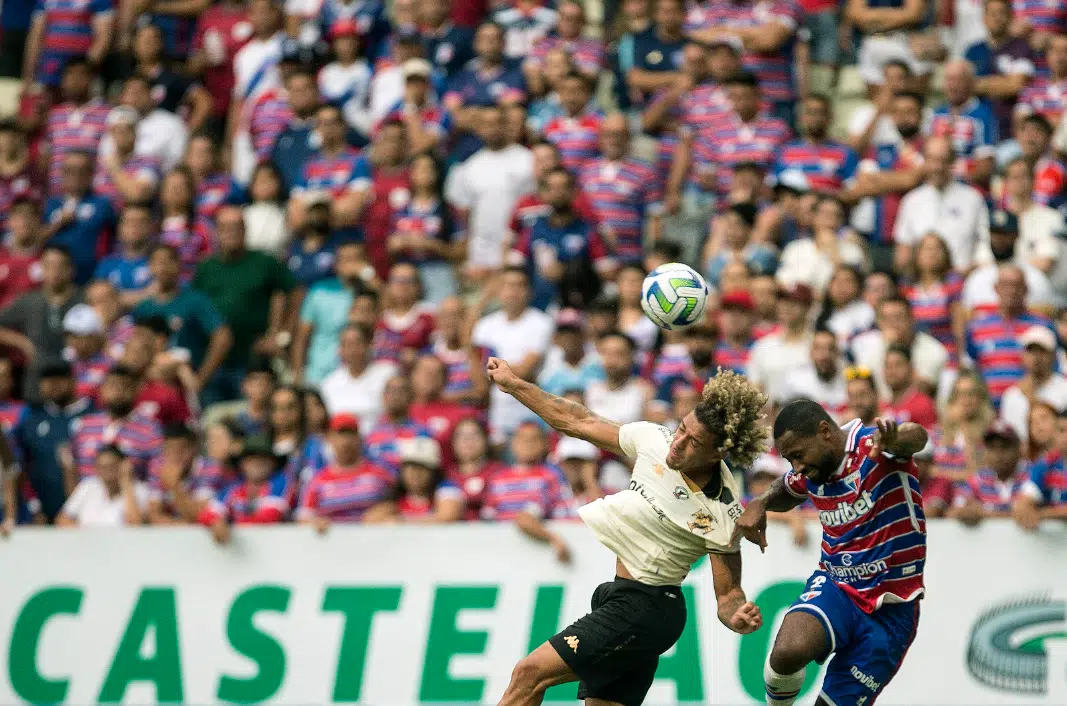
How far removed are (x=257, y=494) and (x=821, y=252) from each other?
197 inches

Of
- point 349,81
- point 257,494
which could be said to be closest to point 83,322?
point 257,494

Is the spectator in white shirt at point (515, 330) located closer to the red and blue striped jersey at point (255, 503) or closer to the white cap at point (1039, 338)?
the red and blue striped jersey at point (255, 503)

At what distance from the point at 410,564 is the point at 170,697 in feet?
6.66

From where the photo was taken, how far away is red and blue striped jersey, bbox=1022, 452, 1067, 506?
11.9 metres

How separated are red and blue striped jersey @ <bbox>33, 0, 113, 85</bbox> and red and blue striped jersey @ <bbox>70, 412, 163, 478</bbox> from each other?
577cm

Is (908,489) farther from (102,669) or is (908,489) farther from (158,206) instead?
(158,206)

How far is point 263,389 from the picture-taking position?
14.9m

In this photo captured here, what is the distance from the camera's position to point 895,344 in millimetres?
13305

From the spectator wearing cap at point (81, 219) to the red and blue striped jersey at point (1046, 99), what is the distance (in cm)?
884

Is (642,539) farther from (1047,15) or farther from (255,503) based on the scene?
(1047,15)

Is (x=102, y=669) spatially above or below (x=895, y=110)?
below

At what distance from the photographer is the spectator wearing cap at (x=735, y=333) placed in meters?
13.8


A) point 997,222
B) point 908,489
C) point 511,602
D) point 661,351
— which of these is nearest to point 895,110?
point 997,222

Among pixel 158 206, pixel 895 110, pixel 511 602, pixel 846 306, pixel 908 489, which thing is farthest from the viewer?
pixel 158 206
